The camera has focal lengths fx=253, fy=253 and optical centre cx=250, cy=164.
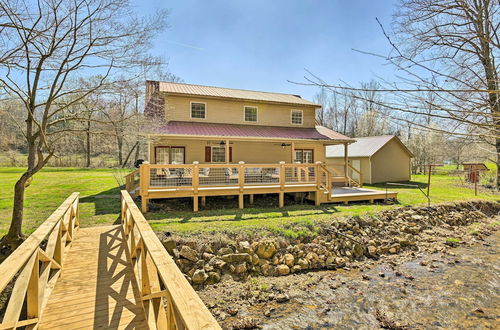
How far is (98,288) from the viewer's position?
351 cm

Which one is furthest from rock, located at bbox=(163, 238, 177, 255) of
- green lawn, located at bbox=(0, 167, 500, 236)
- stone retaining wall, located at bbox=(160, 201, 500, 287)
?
green lawn, located at bbox=(0, 167, 500, 236)

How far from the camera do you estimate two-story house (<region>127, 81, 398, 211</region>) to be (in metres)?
9.49

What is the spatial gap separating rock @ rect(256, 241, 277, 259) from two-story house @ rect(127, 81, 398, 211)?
301 cm

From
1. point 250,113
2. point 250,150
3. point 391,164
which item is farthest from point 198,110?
point 391,164

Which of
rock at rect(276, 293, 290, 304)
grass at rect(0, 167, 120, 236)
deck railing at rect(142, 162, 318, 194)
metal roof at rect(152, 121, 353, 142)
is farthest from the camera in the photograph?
metal roof at rect(152, 121, 353, 142)

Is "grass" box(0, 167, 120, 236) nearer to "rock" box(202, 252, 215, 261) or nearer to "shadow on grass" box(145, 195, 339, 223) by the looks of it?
"shadow on grass" box(145, 195, 339, 223)

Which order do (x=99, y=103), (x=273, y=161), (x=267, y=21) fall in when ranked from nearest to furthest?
(x=99, y=103) → (x=267, y=21) → (x=273, y=161)

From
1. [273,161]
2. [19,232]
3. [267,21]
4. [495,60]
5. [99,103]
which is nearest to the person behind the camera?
[495,60]

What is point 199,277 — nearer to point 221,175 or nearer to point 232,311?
point 232,311

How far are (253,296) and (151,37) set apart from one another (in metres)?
7.04

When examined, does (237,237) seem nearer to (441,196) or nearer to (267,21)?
(267,21)

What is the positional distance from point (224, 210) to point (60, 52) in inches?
259

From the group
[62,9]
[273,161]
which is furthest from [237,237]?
[273,161]

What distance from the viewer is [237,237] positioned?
23.0 feet
